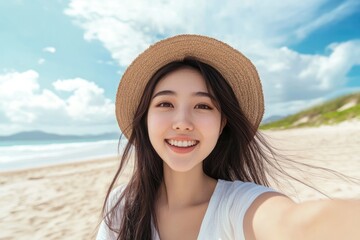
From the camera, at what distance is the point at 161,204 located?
1.95 m

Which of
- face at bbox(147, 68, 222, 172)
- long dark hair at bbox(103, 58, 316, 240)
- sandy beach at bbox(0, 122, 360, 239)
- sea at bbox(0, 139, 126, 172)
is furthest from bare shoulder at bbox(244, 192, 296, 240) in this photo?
sea at bbox(0, 139, 126, 172)

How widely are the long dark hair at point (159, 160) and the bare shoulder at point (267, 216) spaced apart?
57 cm

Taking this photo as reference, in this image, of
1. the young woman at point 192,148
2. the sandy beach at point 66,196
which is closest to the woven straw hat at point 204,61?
the young woman at point 192,148

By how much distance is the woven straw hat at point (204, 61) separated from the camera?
1846mm

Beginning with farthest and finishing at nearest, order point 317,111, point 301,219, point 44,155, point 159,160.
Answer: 1. point 317,111
2. point 44,155
3. point 159,160
4. point 301,219

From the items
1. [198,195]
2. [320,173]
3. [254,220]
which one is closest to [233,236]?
[254,220]

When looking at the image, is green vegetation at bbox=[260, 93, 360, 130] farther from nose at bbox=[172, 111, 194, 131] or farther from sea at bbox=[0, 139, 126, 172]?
nose at bbox=[172, 111, 194, 131]

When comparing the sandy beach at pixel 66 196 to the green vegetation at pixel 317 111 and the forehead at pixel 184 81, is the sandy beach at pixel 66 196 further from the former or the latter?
the green vegetation at pixel 317 111

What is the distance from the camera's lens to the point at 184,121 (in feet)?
5.08

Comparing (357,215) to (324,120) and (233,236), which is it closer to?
(233,236)

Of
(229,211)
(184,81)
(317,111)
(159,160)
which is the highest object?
(317,111)

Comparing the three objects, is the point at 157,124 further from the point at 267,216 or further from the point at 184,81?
the point at 267,216

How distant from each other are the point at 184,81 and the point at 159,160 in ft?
2.06

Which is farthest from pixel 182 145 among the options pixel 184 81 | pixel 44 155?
pixel 44 155
